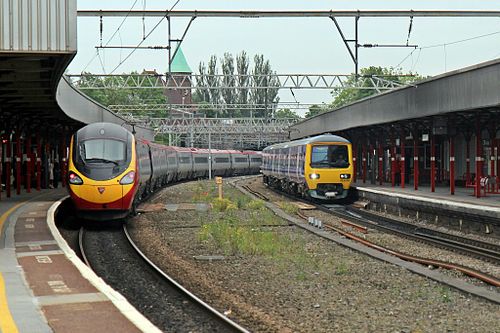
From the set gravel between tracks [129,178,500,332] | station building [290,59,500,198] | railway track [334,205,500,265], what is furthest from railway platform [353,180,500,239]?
gravel between tracks [129,178,500,332]

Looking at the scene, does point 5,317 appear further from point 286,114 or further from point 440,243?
point 286,114

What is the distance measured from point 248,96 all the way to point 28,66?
309 feet

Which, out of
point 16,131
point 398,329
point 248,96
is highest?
point 248,96

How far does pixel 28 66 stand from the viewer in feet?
52.6

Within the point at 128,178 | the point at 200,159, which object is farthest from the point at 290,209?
the point at 200,159

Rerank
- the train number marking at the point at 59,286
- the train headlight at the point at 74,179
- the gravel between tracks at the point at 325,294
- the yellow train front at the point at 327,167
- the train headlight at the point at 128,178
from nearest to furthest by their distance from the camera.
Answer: the gravel between tracks at the point at 325,294
the train number marking at the point at 59,286
the train headlight at the point at 74,179
the train headlight at the point at 128,178
the yellow train front at the point at 327,167

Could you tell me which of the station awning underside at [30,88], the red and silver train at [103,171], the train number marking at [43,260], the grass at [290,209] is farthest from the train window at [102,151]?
the grass at [290,209]

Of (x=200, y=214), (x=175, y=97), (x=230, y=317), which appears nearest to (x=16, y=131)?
(x=200, y=214)

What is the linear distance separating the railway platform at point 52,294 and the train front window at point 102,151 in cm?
434

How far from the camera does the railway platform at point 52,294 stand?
7863 mm

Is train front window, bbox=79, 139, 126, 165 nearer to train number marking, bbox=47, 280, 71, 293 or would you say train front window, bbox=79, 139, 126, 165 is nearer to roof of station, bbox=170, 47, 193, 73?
train number marking, bbox=47, 280, 71, 293

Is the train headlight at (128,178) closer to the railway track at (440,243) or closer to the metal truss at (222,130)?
the railway track at (440,243)

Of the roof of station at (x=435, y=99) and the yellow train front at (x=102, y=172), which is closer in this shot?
the yellow train front at (x=102, y=172)

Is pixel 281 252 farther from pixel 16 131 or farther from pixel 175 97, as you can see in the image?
pixel 175 97
